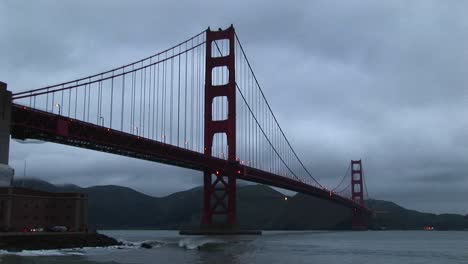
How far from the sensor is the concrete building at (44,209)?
48812 mm

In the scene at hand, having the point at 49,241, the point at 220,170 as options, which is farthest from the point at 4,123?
the point at 220,170

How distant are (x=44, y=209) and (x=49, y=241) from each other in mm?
8851

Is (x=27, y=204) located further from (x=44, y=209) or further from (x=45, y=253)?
(x=45, y=253)

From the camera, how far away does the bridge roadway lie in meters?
46.0

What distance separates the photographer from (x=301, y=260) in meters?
42.1

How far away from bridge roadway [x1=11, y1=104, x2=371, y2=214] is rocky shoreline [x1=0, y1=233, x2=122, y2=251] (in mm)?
7118

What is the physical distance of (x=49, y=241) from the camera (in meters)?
45.2

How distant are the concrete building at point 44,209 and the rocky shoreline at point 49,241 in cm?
269

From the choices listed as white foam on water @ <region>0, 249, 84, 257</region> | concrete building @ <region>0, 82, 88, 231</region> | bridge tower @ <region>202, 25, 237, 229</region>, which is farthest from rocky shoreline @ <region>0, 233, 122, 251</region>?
bridge tower @ <region>202, 25, 237, 229</region>

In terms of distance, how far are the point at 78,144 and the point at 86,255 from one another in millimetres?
13435

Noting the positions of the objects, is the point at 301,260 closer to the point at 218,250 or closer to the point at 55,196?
the point at 218,250

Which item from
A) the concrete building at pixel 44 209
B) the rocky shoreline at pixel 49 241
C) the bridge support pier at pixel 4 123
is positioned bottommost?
the rocky shoreline at pixel 49 241

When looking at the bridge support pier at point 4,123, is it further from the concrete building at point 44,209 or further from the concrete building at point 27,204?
the concrete building at point 44,209

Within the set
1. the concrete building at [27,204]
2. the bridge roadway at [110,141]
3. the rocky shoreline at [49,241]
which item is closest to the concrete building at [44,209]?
the concrete building at [27,204]
